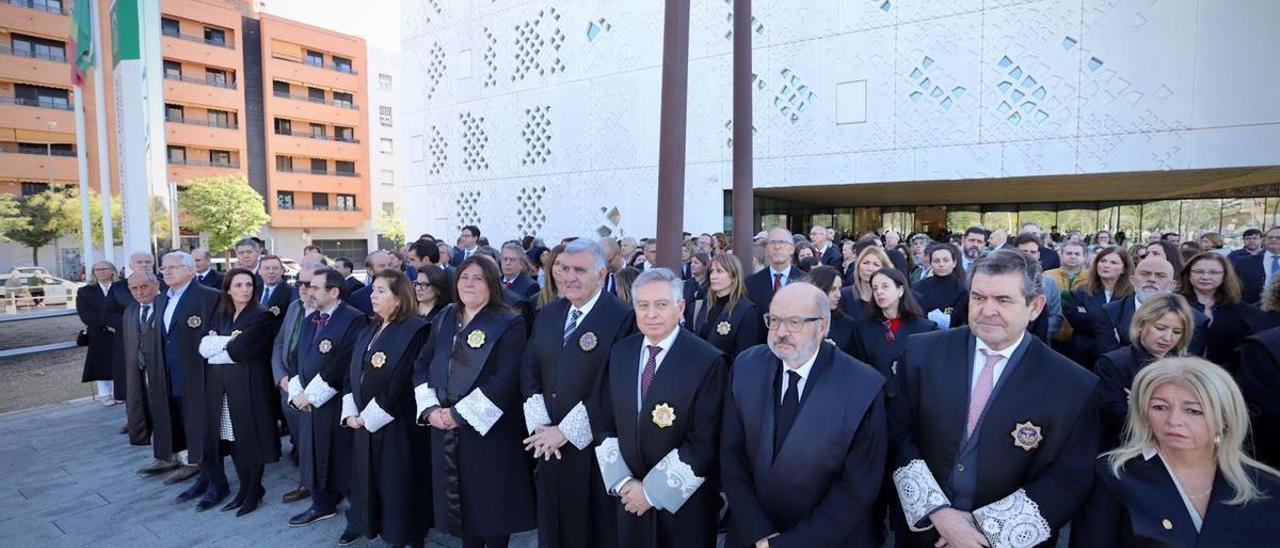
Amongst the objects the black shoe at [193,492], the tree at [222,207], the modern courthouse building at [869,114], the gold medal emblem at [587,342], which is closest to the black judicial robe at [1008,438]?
the gold medal emblem at [587,342]

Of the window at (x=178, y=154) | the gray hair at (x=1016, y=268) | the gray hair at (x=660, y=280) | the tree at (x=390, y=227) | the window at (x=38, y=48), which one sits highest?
the window at (x=38, y=48)

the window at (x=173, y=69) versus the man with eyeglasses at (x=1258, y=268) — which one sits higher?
the window at (x=173, y=69)

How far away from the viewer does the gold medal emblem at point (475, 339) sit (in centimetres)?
387

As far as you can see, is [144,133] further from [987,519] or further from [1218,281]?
[1218,281]

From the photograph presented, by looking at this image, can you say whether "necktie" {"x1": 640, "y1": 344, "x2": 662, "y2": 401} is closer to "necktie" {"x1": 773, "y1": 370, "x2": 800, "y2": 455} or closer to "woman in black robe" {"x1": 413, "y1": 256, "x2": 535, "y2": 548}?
"necktie" {"x1": 773, "y1": 370, "x2": 800, "y2": 455}

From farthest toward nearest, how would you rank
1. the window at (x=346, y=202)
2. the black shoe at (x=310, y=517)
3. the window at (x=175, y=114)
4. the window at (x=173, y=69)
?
1. the window at (x=346, y=202)
2. the window at (x=175, y=114)
3. the window at (x=173, y=69)
4. the black shoe at (x=310, y=517)

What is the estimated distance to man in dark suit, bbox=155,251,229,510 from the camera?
16.8ft

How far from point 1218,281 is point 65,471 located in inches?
380

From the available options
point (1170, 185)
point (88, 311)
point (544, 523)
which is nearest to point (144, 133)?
point (88, 311)

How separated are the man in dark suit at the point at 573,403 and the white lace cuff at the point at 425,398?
1.95 ft

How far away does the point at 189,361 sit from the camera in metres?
5.21

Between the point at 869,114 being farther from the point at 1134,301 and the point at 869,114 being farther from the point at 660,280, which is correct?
the point at 660,280

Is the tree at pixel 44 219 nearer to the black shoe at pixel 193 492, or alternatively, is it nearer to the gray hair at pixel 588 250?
the black shoe at pixel 193 492

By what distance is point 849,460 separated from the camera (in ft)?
8.50
